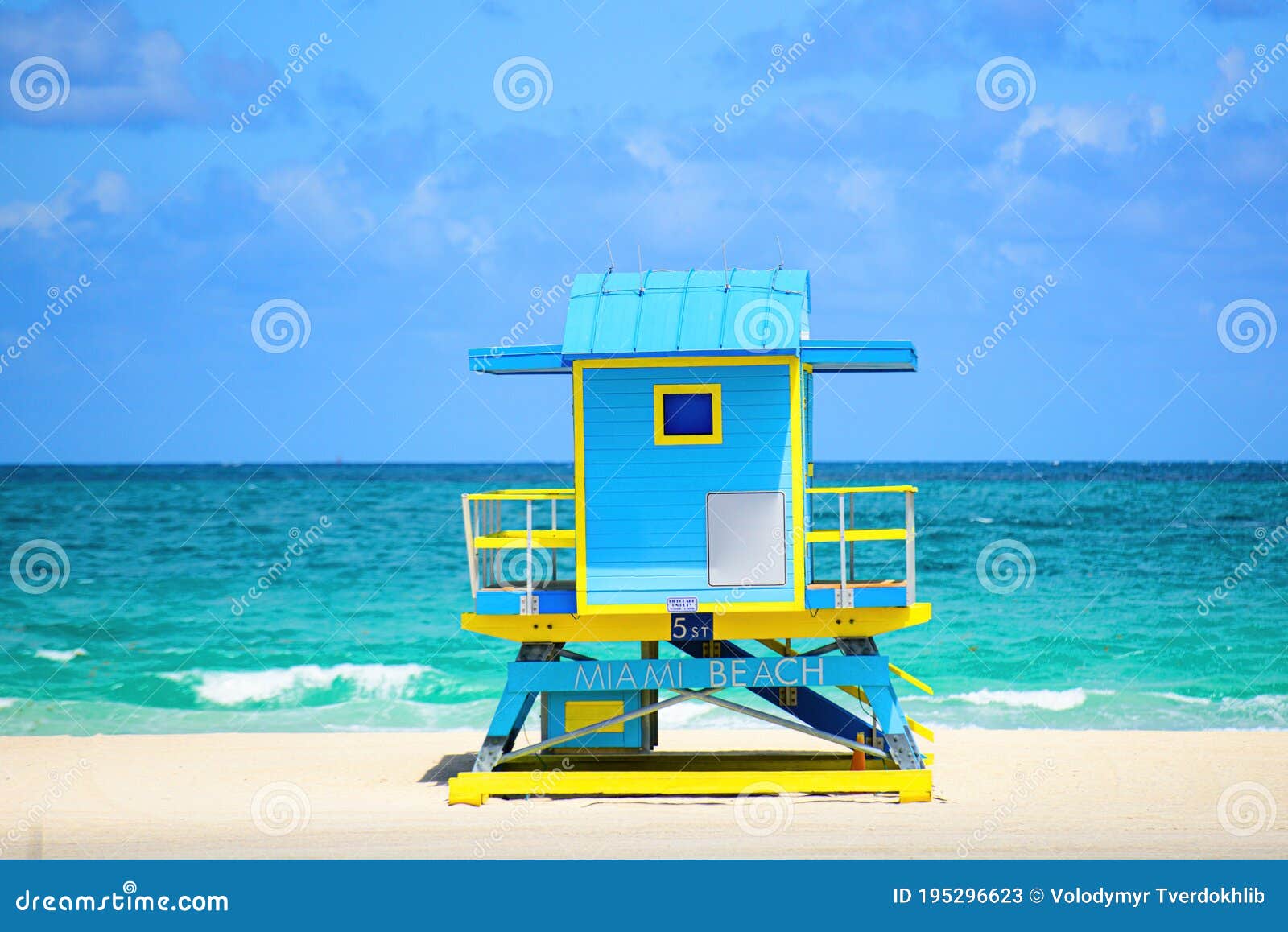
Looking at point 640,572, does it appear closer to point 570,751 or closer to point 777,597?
point 777,597

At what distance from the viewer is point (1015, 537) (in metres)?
45.6

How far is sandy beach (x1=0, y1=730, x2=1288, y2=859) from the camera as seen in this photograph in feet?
39.6

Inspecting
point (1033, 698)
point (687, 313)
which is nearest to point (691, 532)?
point (687, 313)

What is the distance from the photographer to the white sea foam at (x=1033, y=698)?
21.6 m

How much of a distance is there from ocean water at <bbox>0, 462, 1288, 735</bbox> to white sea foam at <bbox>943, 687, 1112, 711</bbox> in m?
0.05

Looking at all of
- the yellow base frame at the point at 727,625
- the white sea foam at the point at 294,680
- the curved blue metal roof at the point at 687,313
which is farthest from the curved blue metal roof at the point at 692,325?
the white sea foam at the point at 294,680

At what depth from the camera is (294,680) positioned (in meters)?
24.4

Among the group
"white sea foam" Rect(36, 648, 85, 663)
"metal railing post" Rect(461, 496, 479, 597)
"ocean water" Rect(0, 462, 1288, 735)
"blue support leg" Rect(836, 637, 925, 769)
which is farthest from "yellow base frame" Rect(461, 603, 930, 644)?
"white sea foam" Rect(36, 648, 85, 663)

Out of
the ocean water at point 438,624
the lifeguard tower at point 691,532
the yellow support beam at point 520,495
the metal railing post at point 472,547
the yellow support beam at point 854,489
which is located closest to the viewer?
the yellow support beam at point 854,489

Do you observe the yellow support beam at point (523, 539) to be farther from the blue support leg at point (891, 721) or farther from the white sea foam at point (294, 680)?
the white sea foam at point (294, 680)

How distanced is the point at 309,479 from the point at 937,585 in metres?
A: 69.3

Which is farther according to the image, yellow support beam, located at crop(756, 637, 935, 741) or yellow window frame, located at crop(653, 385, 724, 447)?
yellow support beam, located at crop(756, 637, 935, 741)

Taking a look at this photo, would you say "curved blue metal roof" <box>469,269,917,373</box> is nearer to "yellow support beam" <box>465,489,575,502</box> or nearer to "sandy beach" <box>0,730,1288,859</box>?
"yellow support beam" <box>465,489,575,502</box>

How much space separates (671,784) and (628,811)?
2.35 feet
